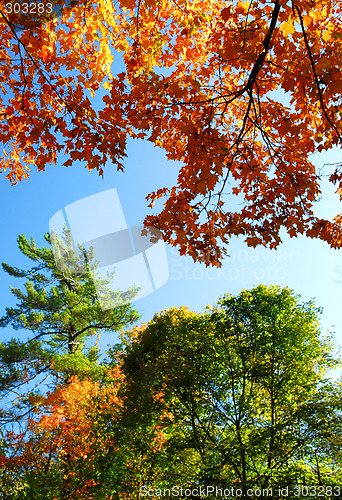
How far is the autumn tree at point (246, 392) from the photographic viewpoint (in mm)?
7145

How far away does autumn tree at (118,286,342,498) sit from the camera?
714 cm

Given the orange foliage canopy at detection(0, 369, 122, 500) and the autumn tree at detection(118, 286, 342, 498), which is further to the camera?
the orange foliage canopy at detection(0, 369, 122, 500)

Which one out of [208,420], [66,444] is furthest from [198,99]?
[66,444]

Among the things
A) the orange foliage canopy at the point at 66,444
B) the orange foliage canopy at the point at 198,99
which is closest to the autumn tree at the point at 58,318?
the orange foliage canopy at the point at 66,444

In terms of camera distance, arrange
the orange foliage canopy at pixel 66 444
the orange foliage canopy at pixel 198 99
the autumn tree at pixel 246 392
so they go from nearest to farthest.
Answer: the orange foliage canopy at pixel 198 99, the autumn tree at pixel 246 392, the orange foliage canopy at pixel 66 444

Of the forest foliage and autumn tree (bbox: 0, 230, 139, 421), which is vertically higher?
autumn tree (bbox: 0, 230, 139, 421)

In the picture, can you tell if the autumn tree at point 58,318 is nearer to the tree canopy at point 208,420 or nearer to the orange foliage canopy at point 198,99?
the tree canopy at point 208,420

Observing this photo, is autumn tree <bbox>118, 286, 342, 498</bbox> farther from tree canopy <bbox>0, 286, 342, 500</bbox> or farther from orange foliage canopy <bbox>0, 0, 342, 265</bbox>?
orange foliage canopy <bbox>0, 0, 342, 265</bbox>

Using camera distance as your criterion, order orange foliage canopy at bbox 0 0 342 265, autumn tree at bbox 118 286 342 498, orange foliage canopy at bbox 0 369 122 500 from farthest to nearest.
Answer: orange foliage canopy at bbox 0 369 122 500 → autumn tree at bbox 118 286 342 498 → orange foliage canopy at bbox 0 0 342 265

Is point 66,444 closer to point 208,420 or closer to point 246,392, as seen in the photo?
point 208,420

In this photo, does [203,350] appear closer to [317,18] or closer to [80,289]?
[317,18]

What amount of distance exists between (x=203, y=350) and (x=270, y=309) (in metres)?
2.39

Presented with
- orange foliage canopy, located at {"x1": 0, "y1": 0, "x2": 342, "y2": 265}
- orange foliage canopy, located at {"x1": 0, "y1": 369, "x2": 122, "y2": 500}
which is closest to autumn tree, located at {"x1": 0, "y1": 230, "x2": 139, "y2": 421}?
orange foliage canopy, located at {"x1": 0, "y1": 369, "x2": 122, "y2": 500}

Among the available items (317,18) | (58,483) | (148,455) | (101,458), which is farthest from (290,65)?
(58,483)
